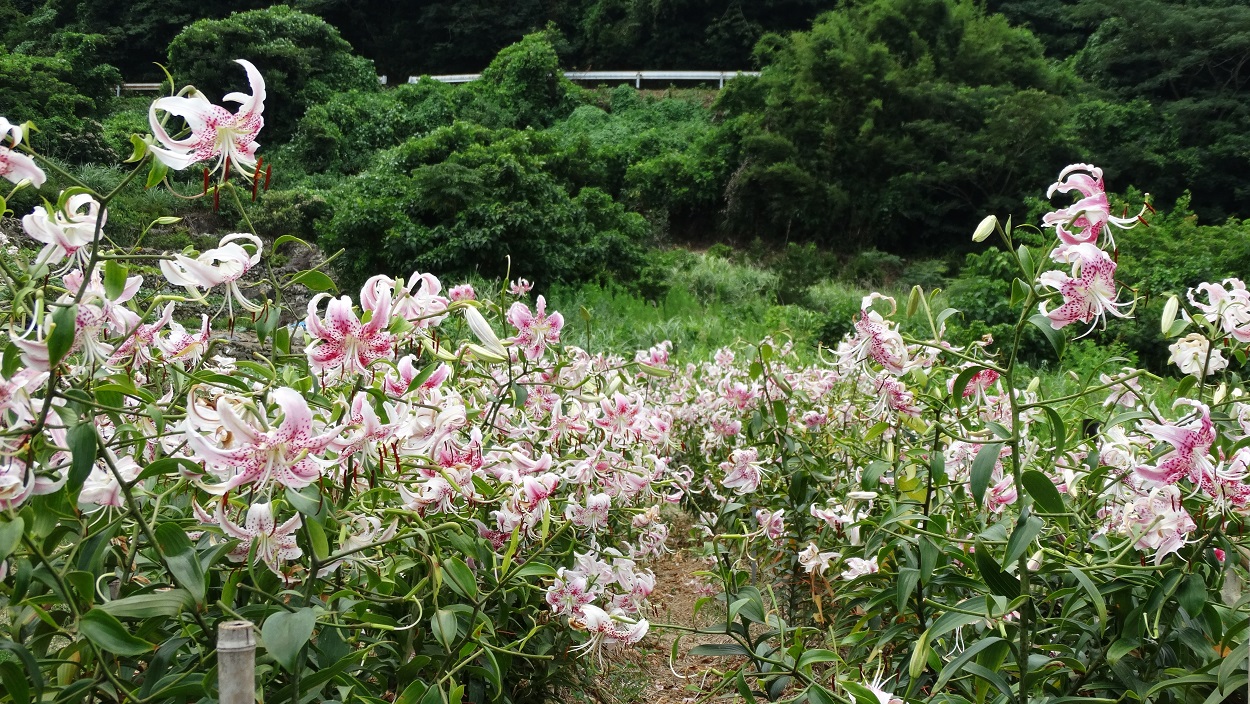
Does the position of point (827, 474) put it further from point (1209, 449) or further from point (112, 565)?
point (112, 565)

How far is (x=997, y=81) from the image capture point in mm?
10219

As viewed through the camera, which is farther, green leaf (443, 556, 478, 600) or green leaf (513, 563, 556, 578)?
green leaf (513, 563, 556, 578)

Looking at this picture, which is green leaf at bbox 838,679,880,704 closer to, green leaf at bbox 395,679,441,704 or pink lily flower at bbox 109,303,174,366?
green leaf at bbox 395,679,441,704

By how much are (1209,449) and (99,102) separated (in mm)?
12055

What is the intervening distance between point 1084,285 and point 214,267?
70 cm

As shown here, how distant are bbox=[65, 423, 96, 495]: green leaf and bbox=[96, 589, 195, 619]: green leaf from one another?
0.09 metres

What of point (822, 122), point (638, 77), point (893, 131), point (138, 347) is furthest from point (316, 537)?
point (638, 77)

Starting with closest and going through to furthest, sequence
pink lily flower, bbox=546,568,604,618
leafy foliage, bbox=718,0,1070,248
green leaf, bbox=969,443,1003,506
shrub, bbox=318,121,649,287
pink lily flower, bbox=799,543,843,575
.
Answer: green leaf, bbox=969,443,1003,506 < pink lily flower, bbox=546,568,604,618 < pink lily flower, bbox=799,543,843,575 < shrub, bbox=318,121,649,287 < leafy foliage, bbox=718,0,1070,248

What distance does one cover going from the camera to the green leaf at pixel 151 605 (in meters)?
0.57

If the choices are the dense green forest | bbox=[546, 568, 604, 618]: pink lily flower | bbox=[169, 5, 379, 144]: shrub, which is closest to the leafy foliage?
the dense green forest

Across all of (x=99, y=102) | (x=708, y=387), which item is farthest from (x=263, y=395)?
(x=99, y=102)

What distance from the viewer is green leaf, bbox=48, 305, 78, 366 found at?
50cm

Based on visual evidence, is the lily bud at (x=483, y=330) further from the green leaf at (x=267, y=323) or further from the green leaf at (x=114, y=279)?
the green leaf at (x=114, y=279)

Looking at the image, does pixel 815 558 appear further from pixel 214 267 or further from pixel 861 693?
pixel 214 267
